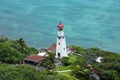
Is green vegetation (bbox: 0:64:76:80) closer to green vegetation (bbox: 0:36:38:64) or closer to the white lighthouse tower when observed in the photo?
green vegetation (bbox: 0:36:38:64)

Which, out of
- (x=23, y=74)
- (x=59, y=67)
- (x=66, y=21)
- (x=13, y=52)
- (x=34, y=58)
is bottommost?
(x=23, y=74)

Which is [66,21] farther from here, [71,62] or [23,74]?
[23,74]

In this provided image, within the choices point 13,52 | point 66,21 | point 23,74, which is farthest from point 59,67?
point 66,21

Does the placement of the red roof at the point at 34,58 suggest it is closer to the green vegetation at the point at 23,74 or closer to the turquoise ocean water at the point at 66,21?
the green vegetation at the point at 23,74

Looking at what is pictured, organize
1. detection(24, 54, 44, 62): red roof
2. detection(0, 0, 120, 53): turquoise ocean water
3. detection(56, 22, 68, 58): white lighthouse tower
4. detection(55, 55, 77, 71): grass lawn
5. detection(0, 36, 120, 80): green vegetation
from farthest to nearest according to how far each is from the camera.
Result: 1. detection(0, 0, 120, 53): turquoise ocean water
2. detection(56, 22, 68, 58): white lighthouse tower
3. detection(24, 54, 44, 62): red roof
4. detection(55, 55, 77, 71): grass lawn
5. detection(0, 36, 120, 80): green vegetation

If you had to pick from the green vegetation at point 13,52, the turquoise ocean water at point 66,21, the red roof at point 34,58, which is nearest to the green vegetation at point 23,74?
the red roof at point 34,58

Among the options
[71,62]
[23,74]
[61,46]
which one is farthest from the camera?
[61,46]

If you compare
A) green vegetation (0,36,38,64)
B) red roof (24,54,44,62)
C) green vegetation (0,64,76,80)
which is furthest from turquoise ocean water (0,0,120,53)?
green vegetation (0,64,76,80)

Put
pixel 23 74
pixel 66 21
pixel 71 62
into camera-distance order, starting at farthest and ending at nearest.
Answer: pixel 66 21 → pixel 71 62 → pixel 23 74

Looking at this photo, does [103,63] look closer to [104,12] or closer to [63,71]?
[63,71]
